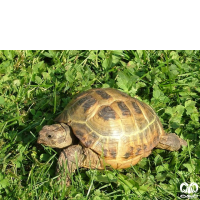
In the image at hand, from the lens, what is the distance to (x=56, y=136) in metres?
3.53

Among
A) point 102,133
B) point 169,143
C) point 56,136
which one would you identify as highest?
point 102,133

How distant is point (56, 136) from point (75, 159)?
13.9 inches

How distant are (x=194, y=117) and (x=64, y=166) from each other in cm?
215

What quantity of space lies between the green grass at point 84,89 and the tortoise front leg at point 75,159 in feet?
0.33

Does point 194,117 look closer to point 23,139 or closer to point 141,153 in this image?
point 141,153

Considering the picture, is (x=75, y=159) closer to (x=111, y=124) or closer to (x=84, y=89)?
(x=111, y=124)

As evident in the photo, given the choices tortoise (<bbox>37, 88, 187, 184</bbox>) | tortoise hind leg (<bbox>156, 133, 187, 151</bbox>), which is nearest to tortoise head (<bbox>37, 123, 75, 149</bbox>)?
tortoise (<bbox>37, 88, 187, 184</bbox>)

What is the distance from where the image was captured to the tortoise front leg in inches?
135

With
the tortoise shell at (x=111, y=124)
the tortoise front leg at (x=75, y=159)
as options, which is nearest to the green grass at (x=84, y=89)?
the tortoise front leg at (x=75, y=159)

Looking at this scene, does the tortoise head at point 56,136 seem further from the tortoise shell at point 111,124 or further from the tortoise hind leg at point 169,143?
the tortoise hind leg at point 169,143

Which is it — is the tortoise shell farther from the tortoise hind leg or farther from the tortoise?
the tortoise hind leg

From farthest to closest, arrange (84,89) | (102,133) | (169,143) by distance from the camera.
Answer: (84,89), (169,143), (102,133)

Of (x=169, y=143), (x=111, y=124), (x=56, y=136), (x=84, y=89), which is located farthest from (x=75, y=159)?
(x=84, y=89)

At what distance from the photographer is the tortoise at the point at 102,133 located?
3443mm
